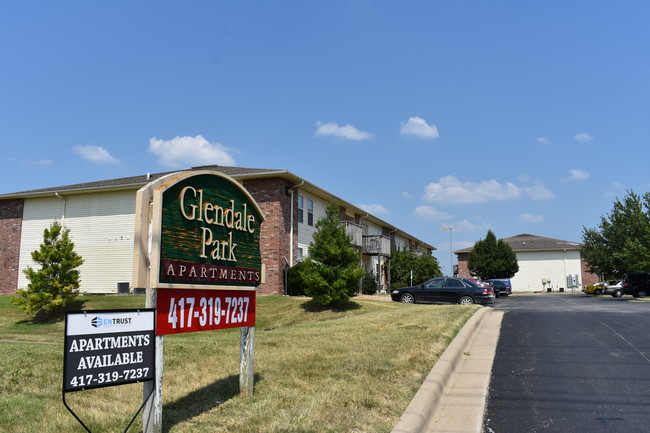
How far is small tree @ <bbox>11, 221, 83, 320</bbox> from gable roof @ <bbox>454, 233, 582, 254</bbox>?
5656cm

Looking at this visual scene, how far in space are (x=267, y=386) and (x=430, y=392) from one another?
1.95 meters

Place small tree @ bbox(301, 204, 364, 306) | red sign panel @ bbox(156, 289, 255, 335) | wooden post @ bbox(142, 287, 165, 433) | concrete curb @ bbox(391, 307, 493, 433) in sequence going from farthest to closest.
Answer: small tree @ bbox(301, 204, 364, 306), concrete curb @ bbox(391, 307, 493, 433), red sign panel @ bbox(156, 289, 255, 335), wooden post @ bbox(142, 287, 165, 433)

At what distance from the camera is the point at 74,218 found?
2870 centimetres

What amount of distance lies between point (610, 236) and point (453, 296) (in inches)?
1392

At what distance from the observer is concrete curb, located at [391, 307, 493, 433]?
194 inches

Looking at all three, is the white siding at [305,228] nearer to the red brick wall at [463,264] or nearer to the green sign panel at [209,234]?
the green sign panel at [209,234]

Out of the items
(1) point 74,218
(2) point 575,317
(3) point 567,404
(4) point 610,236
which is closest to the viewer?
(3) point 567,404

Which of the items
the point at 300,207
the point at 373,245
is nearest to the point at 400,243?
the point at 373,245

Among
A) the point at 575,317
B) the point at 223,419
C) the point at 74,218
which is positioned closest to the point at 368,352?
the point at 223,419

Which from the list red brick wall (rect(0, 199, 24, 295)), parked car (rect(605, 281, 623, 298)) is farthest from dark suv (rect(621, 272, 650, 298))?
red brick wall (rect(0, 199, 24, 295))

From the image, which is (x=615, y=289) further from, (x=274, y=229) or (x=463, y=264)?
(x=463, y=264)

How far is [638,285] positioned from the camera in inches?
1474

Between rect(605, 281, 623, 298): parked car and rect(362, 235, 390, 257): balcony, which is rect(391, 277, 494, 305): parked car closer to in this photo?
rect(362, 235, 390, 257): balcony

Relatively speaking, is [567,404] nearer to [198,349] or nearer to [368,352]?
[368,352]
